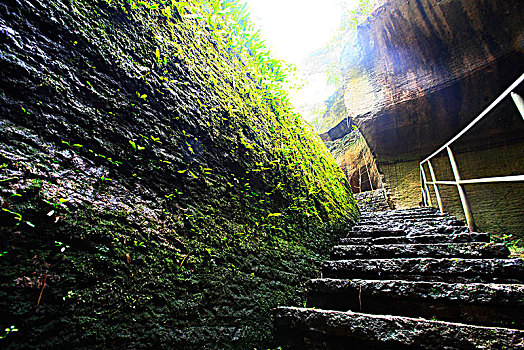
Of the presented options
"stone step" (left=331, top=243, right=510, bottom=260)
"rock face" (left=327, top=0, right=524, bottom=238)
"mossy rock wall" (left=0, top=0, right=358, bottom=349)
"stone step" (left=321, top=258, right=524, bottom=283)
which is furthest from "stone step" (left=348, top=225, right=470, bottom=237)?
"rock face" (left=327, top=0, right=524, bottom=238)

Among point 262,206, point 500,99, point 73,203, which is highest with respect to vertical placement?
point 500,99

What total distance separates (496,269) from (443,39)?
18.3 ft

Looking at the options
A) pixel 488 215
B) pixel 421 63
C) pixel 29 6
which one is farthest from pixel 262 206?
pixel 488 215

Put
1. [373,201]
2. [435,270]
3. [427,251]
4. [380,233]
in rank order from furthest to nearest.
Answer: [373,201], [380,233], [427,251], [435,270]

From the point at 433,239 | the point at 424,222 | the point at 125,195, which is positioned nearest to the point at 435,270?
the point at 433,239

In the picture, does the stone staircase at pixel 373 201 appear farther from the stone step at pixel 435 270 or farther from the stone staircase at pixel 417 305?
the stone step at pixel 435 270

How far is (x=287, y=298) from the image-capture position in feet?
6.11

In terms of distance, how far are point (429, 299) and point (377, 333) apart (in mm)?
587

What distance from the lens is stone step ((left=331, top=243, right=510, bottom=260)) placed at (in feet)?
7.15

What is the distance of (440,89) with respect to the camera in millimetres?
5609

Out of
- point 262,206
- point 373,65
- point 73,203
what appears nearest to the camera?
point 73,203

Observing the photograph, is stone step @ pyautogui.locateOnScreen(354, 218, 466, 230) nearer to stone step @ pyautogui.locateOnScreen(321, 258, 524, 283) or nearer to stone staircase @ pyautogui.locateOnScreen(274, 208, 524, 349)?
stone staircase @ pyautogui.locateOnScreen(274, 208, 524, 349)

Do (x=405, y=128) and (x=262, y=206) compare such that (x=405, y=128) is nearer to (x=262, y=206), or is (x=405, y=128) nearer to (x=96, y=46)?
(x=262, y=206)

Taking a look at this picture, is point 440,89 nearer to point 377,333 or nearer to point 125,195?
point 377,333
